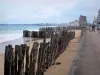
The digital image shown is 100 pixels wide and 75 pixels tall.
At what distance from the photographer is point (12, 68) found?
5961 millimetres

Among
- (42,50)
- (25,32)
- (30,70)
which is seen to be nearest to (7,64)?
(30,70)

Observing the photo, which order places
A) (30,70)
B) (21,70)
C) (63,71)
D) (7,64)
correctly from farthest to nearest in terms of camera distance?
(63,71)
(30,70)
(21,70)
(7,64)

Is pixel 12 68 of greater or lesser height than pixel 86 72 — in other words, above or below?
above

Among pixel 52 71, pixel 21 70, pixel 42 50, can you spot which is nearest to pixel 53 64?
pixel 52 71

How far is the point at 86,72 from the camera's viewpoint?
9.02 m

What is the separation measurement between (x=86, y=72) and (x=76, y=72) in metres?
0.41

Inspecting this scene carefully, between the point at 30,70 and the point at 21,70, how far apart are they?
0.81 metres

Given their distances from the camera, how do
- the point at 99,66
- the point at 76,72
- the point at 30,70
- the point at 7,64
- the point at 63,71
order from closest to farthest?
the point at 7,64 → the point at 30,70 → the point at 76,72 → the point at 63,71 → the point at 99,66

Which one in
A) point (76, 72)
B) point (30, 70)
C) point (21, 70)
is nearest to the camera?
point (21, 70)

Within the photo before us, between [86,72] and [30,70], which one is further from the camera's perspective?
[86,72]

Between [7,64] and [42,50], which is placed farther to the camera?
[42,50]

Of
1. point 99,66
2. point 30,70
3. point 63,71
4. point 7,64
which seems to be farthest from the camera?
point 99,66

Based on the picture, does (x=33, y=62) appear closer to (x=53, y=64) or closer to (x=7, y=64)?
(x=7, y=64)

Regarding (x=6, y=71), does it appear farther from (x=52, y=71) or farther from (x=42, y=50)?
(x=52, y=71)
